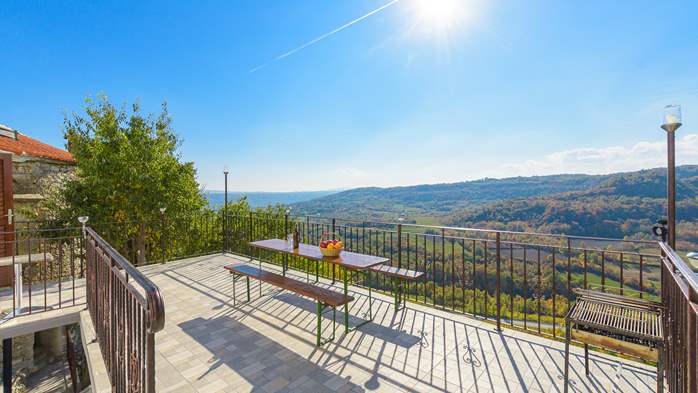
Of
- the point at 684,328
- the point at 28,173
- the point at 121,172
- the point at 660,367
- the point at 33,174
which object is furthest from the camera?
the point at 121,172

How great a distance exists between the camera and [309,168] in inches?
875

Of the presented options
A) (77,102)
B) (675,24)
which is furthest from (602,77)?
(77,102)

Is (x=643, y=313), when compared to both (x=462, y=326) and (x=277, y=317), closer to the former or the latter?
(x=462, y=326)

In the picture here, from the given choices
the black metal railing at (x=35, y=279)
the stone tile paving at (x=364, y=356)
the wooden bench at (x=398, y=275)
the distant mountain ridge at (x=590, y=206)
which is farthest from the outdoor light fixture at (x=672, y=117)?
the black metal railing at (x=35, y=279)

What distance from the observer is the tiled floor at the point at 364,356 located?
7.43ft

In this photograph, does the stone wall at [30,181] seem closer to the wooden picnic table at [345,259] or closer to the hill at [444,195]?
the wooden picnic table at [345,259]

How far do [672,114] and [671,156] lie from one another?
33 centimetres

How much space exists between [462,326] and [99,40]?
10.3m

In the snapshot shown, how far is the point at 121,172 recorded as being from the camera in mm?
7355

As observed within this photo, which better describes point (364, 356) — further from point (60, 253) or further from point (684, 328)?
point (60, 253)

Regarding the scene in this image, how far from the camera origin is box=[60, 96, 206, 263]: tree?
7266 mm

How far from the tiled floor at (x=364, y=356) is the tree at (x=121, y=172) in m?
5.10

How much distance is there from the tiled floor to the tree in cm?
510

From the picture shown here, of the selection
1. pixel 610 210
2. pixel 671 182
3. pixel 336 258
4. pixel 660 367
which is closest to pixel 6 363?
pixel 336 258
